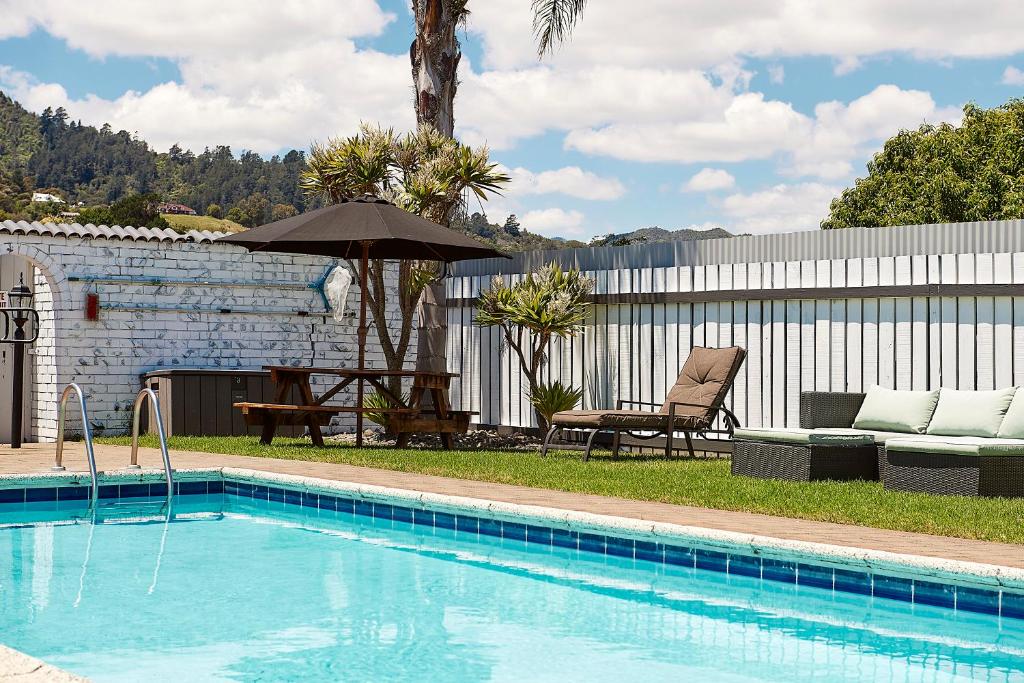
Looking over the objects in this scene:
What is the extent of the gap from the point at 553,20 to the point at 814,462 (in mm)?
6774

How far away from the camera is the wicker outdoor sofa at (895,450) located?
784 cm

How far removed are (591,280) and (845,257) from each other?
2.80m

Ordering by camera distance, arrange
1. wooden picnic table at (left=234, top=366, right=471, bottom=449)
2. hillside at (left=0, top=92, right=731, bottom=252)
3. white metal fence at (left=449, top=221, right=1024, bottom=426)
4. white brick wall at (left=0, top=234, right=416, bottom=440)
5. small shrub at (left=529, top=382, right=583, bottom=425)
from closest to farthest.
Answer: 1. white metal fence at (left=449, top=221, right=1024, bottom=426)
2. wooden picnic table at (left=234, top=366, right=471, bottom=449)
3. small shrub at (left=529, top=382, right=583, bottom=425)
4. white brick wall at (left=0, top=234, right=416, bottom=440)
5. hillside at (left=0, top=92, right=731, bottom=252)

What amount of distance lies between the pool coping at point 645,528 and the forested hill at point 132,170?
332 ft

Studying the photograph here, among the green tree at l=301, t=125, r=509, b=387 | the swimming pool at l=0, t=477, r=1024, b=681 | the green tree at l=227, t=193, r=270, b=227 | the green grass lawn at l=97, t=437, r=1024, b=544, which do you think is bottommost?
the swimming pool at l=0, t=477, r=1024, b=681

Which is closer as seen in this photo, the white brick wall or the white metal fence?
the white metal fence

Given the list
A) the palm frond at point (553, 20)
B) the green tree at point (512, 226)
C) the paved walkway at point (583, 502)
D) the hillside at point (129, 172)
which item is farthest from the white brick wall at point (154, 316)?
the hillside at point (129, 172)

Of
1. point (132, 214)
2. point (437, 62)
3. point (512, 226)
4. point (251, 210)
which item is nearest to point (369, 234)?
point (437, 62)

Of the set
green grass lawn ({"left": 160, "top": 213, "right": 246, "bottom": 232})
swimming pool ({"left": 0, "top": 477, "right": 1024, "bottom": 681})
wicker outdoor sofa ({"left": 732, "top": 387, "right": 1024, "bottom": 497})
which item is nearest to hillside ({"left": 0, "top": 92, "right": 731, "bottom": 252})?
green grass lawn ({"left": 160, "top": 213, "right": 246, "bottom": 232})

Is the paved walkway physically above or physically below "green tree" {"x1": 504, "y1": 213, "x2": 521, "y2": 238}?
below

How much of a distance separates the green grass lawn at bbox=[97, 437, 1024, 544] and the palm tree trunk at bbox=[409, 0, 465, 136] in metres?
3.90

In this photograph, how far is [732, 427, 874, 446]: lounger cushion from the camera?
8.82m

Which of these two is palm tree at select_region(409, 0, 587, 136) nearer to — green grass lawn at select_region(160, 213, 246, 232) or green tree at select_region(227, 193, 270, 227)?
green grass lawn at select_region(160, 213, 246, 232)

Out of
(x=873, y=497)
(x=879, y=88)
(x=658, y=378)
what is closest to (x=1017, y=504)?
(x=873, y=497)
